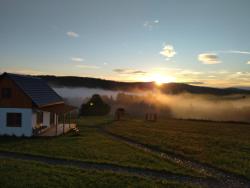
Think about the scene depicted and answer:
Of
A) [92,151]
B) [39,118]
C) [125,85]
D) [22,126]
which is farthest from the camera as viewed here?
[125,85]

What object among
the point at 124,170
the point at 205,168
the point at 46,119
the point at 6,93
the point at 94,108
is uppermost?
the point at 6,93

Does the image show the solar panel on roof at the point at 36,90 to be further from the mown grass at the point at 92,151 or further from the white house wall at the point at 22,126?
Answer: the mown grass at the point at 92,151

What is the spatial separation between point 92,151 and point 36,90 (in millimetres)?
12645

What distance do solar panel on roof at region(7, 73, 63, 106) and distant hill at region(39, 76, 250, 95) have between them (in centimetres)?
7943

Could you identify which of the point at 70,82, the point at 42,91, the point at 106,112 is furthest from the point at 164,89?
the point at 42,91

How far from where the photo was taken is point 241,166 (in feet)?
53.5

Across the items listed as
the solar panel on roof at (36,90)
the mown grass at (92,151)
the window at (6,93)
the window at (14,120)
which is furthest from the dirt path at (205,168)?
the window at (6,93)

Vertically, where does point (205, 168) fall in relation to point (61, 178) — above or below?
below

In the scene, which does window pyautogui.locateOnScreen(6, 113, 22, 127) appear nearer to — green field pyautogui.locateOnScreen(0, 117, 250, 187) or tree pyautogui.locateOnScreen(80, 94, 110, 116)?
green field pyautogui.locateOnScreen(0, 117, 250, 187)

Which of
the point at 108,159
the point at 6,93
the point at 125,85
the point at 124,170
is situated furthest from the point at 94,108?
the point at 125,85

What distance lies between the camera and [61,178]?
1286cm

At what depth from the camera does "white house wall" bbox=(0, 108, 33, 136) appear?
25.6m

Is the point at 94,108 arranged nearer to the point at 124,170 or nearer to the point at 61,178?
the point at 124,170

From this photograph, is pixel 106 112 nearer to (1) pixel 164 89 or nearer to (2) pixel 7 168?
(2) pixel 7 168
